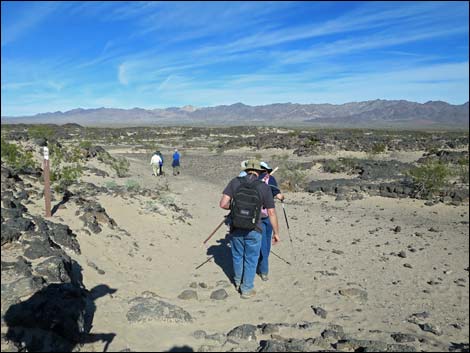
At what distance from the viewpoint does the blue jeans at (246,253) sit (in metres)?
5.45

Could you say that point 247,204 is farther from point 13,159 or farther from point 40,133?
point 40,133

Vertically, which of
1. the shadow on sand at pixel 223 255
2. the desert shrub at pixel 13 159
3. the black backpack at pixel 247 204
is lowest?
the shadow on sand at pixel 223 255

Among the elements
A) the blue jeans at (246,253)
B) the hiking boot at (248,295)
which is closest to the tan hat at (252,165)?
the blue jeans at (246,253)

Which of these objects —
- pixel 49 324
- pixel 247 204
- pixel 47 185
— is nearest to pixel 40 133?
pixel 47 185

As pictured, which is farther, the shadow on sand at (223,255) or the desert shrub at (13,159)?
the desert shrub at (13,159)

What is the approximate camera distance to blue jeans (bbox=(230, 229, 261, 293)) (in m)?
5.45

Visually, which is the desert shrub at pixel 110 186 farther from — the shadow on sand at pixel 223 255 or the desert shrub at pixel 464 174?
the desert shrub at pixel 464 174

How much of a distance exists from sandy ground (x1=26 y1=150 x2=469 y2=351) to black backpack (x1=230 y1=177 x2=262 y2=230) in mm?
1147

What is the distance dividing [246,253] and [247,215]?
25.9 inches

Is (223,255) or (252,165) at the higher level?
(252,165)

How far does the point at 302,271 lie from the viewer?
6867 millimetres

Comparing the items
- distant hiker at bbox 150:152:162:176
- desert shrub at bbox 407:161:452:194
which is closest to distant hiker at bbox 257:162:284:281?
desert shrub at bbox 407:161:452:194

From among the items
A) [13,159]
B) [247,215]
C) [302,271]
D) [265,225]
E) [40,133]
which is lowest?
[302,271]

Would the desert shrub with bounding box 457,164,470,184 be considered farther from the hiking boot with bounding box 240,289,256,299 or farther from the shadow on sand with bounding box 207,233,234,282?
the hiking boot with bounding box 240,289,256,299
